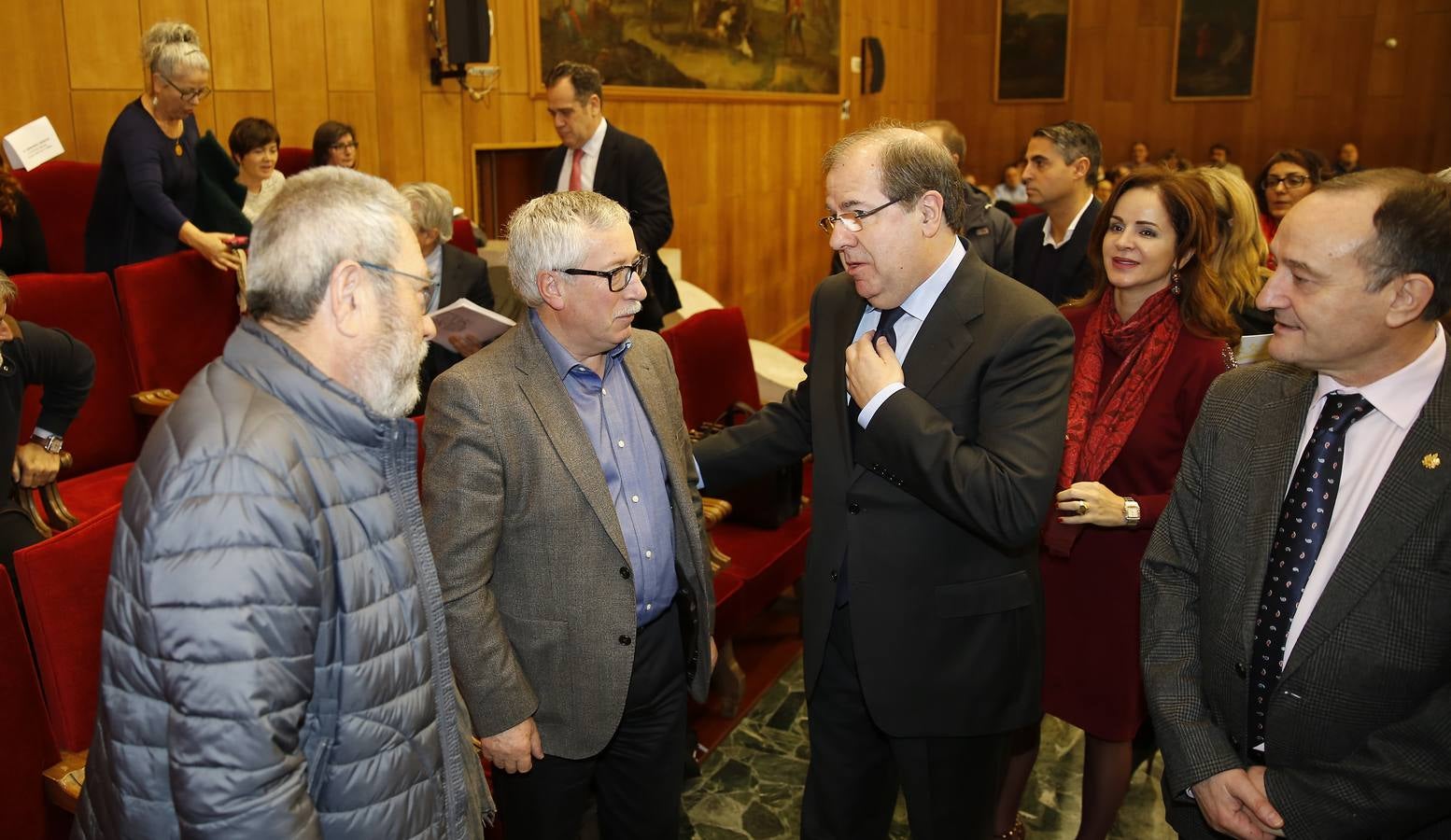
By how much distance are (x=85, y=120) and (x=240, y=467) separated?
452 centimetres

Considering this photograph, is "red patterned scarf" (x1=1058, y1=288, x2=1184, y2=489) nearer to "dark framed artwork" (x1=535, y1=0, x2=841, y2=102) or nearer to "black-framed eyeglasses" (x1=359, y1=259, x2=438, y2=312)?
"black-framed eyeglasses" (x1=359, y1=259, x2=438, y2=312)

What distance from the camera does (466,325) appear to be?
349cm

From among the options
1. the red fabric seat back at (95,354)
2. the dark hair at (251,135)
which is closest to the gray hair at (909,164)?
the red fabric seat back at (95,354)

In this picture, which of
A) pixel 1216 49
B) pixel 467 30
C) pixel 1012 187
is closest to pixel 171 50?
pixel 467 30

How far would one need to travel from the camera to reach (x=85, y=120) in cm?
492

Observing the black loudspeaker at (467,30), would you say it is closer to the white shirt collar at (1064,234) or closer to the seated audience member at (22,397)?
the white shirt collar at (1064,234)

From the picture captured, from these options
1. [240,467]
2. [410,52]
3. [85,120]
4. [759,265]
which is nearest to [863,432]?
[240,467]

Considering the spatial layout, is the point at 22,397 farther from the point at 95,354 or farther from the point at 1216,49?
the point at 1216,49

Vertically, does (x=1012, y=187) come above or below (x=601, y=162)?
below

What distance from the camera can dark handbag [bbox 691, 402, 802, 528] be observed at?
3895 mm

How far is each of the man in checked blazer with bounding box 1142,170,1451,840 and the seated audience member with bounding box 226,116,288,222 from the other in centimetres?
456

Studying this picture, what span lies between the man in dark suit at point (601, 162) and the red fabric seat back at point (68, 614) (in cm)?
326

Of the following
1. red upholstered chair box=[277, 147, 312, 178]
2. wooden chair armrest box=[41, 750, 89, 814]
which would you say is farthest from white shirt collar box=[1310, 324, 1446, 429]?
red upholstered chair box=[277, 147, 312, 178]

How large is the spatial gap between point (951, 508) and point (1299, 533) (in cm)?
55
